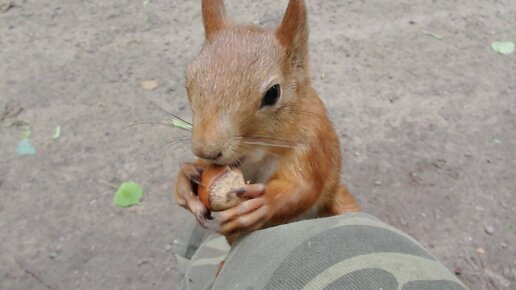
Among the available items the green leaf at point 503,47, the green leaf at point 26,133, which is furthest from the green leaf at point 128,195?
the green leaf at point 503,47

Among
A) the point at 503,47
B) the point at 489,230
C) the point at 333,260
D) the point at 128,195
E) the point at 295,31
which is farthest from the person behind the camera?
the point at 503,47

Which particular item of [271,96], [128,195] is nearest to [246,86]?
[271,96]

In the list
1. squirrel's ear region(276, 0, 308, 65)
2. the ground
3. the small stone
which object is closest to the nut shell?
squirrel's ear region(276, 0, 308, 65)

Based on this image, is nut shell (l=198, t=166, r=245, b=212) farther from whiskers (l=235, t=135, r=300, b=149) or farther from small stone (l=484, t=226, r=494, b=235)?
small stone (l=484, t=226, r=494, b=235)

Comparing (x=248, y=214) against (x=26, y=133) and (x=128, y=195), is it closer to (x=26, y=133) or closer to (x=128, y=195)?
(x=128, y=195)

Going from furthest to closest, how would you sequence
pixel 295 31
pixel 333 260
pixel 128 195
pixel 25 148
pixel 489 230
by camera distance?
pixel 25 148
pixel 128 195
pixel 489 230
pixel 295 31
pixel 333 260

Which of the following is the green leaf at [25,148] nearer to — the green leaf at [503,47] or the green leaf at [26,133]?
the green leaf at [26,133]
